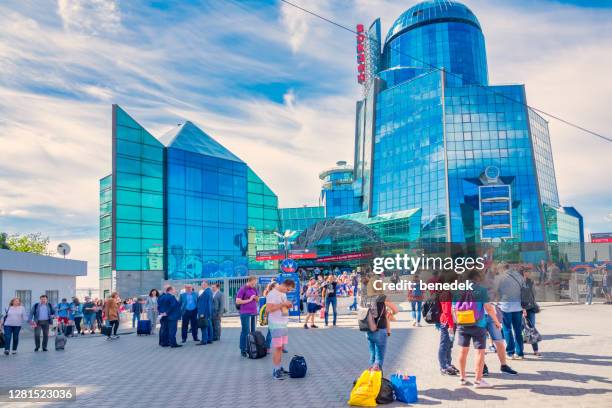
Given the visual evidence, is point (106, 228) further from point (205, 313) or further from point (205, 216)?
point (205, 313)

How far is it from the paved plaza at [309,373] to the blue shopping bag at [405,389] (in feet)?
0.51

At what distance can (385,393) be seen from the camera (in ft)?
22.9

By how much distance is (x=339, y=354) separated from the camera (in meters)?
11.3

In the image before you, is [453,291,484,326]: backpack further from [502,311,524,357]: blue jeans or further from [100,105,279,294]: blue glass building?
[100,105,279,294]: blue glass building

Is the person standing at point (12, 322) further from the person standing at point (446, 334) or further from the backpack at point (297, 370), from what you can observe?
the person standing at point (446, 334)

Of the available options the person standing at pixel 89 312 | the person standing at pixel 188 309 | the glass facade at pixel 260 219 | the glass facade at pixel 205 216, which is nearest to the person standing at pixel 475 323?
the person standing at pixel 188 309

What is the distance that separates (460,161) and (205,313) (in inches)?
2664

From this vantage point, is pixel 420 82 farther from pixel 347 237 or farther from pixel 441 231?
pixel 347 237

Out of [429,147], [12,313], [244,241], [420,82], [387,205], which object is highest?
[420,82]

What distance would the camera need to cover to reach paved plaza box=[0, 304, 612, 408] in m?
7.17

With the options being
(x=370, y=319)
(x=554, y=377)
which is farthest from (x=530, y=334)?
(x=370, y=319)

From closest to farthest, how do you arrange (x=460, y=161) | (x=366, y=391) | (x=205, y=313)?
(x=366, y=391) < (x=205, y=313) < (x=460, y=161)

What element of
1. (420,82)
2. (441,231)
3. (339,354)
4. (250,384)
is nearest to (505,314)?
(339,354)

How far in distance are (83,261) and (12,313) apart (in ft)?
52.6
